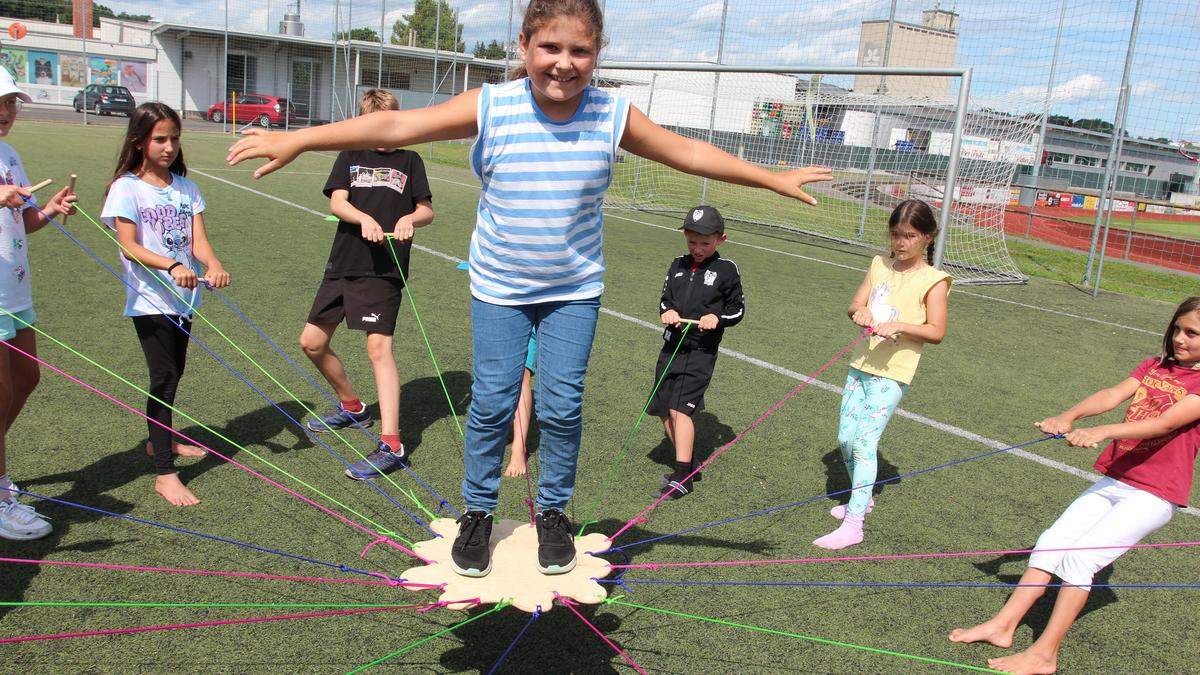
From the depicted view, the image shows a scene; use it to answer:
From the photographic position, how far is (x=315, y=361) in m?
4.80

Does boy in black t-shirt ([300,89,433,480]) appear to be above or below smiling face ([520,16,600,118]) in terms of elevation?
below

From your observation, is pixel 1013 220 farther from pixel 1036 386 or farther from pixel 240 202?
pixel 240 202

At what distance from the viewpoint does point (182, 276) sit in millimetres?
3721

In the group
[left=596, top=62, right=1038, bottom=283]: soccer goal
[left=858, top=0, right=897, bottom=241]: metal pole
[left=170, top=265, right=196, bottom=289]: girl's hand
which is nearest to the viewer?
[left=170, top=265, right=196, bottom=289]: girl's hand

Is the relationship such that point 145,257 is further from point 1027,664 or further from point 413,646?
point 1027,664

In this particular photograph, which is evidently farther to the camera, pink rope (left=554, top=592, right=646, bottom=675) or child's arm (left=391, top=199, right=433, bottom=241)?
child's arm (left=391, top=199, right=433, bottom=241)

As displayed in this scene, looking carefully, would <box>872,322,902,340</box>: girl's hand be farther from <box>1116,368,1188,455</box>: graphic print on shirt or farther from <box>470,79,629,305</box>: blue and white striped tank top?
<box>470,79,629,305</box>: blue and white striped tank top

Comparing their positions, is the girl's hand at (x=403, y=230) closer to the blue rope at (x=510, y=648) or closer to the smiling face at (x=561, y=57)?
the smiling face at (x=561, y=57)

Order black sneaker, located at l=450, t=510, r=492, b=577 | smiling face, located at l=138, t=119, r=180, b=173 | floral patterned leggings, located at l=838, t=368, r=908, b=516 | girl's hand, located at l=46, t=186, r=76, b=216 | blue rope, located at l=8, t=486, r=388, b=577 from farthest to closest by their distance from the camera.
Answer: floral patterned leggings, located at l=838, t=368, r=908, b=516 < smiling face, located at l=138, t=119, r=180, b=173 < girl's hand, located at l=46, t=186, r=76, b=216 < blue rope, located at l=8, t=486, r=388, b=577 < black sneaker, located at l=450, t=510, r=492, b=577

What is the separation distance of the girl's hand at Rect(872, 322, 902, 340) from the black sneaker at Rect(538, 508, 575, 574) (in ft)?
5.86

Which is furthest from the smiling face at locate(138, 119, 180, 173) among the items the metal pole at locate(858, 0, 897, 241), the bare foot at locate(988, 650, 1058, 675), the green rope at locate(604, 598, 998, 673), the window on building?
the window on building

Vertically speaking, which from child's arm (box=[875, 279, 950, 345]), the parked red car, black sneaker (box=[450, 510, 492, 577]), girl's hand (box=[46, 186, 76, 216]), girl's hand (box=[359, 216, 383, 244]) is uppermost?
the parked red car

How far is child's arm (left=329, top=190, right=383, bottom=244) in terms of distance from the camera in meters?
4.37

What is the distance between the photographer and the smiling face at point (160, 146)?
3.83 metres
